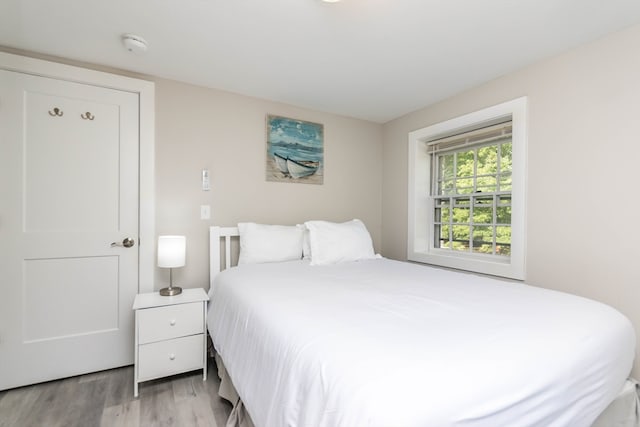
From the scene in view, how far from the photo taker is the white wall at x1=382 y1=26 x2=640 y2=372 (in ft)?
5.45

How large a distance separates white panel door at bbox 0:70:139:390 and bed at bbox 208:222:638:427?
112cm

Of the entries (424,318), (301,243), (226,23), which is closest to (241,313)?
(424,318)

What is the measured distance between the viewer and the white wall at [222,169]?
2.35m

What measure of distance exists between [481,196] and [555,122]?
0.82 metres

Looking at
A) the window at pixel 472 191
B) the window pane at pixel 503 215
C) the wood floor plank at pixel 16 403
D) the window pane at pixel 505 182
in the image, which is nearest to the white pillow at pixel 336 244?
the window at pixel 472 191

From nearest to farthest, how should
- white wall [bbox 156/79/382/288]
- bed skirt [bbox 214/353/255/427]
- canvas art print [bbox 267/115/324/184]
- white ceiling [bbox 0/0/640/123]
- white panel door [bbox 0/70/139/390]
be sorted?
bed skirt [bbox 214/353/255/427], white ceiling [bbox 0/0/640/123], white panel door [bbox 0/70/139/390], white wall [bbox 156/79/382/288], canvas art print [bbox 267/115/324/184]

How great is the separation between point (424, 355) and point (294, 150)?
2.36 metres

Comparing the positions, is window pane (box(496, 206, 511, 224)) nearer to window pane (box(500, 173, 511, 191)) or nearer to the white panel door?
window pane (box(500, 173, 511, 191))

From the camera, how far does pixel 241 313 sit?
1487 mm

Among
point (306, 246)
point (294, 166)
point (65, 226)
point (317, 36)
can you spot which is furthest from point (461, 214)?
point (65, 226)

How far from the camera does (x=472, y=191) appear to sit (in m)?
2.76

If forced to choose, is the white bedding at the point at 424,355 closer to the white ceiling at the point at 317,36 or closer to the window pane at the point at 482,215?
the window pane at the point at 482,215

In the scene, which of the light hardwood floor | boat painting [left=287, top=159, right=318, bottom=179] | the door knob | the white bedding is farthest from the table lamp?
boat painting [left=287, top=159, right=318, bottom=179]

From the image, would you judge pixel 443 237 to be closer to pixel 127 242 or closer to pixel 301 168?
pixel 301 168
